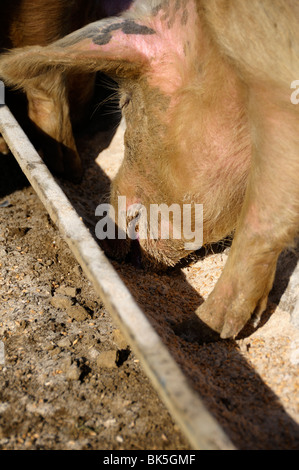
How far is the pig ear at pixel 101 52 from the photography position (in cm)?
229

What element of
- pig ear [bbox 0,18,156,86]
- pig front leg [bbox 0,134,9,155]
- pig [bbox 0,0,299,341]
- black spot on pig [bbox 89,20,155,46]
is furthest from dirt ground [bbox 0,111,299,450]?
black spot on pig [bbox 89,20,155,46]

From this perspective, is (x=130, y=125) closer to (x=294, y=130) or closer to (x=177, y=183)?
(x=177, y=183)

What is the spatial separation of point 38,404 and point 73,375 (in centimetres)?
15

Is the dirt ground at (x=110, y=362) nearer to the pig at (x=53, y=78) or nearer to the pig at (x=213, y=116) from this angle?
the pig at (x=213, y=116)

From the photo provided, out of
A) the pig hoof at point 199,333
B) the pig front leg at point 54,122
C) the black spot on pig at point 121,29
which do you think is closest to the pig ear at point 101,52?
the black spot on pig at point 121,29

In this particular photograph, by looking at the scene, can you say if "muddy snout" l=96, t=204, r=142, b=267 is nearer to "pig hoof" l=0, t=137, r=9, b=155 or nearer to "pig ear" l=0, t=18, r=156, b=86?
"pig ear" l=0, t=18, r=156, b=86

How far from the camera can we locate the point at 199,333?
7.23 ft

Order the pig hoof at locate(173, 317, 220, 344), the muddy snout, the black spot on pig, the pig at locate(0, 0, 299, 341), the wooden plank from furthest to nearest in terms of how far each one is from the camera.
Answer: the muddy snout < the black spot on pig < the pig hoof at locate(173, 317, 220, 344) < the pig at locate(0, 0, 299, 341) < the wooden plank

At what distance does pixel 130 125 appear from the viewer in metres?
2.62

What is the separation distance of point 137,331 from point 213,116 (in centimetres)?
96

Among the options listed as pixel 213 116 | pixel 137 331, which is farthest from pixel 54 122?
pixel 137 331

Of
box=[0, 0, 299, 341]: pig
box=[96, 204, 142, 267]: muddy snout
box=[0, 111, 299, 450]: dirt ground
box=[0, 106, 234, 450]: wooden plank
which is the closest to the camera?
box=[0, 106, 234, 450]: wooden plank

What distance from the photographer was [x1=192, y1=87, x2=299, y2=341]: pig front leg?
1868 mm

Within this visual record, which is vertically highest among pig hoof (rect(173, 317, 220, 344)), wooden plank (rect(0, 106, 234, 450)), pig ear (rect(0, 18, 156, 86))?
pig ear (rect(0, 18, 156, 86))
